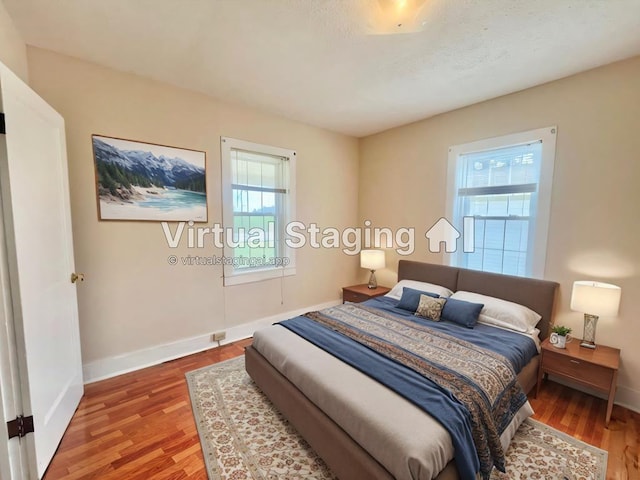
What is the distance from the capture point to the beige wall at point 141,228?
7.32ft

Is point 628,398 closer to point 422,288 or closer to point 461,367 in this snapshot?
point 461,367

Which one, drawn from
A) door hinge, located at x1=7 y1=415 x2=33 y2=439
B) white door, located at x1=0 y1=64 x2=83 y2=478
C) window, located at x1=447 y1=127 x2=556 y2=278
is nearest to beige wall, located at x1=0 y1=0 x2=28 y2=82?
white door, located at x1=0 y1=64 x2=83 y2=478

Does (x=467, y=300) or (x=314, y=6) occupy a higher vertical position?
(x=314, y=6)

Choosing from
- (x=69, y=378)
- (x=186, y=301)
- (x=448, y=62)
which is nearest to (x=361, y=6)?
(x=448, y=62)

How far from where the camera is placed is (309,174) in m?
3.78

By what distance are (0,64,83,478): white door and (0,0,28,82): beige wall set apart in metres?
0.34

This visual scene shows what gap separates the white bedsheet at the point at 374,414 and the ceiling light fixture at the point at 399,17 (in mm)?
2225

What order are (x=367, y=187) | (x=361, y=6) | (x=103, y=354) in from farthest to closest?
(x=367, y=187) → (x=103, y=354) → (x=361, y=6)

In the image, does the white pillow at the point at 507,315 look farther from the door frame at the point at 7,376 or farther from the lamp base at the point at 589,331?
the door frame at the point at 7,376

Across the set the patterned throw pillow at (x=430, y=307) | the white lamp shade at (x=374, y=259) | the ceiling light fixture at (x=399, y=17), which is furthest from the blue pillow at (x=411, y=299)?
the ceiling light fixture at (x=399, y=17)

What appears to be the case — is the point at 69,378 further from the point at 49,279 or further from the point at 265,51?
the point at 265,51

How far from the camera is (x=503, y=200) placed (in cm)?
289

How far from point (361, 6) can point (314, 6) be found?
280 millimetres

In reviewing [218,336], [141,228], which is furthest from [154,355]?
[141,228]
